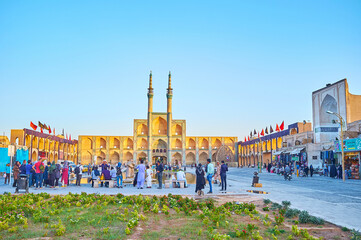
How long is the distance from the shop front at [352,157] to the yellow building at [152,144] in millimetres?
35023

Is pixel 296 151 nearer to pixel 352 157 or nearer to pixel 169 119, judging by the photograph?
pixel 352 157

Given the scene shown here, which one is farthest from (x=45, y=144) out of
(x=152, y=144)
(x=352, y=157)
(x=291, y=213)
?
(x=291, y=213)

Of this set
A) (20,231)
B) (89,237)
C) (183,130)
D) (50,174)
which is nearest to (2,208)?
(20,231)

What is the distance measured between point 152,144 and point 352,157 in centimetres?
3891

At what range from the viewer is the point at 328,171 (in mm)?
22875

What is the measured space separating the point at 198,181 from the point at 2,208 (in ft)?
17.9

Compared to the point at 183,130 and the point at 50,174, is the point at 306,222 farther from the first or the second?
the point at 183,130

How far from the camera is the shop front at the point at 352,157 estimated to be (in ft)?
62.3

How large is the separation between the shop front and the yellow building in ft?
115

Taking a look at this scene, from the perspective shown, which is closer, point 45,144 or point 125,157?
point 45,144

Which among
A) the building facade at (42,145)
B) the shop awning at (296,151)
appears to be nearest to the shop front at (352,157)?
the shop awning at (296,151)

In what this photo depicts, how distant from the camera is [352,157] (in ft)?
65.8

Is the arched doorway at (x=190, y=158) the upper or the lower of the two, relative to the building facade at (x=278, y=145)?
lower

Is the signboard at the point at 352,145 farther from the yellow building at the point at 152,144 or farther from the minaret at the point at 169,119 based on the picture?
the minaret at the point at 169,119
